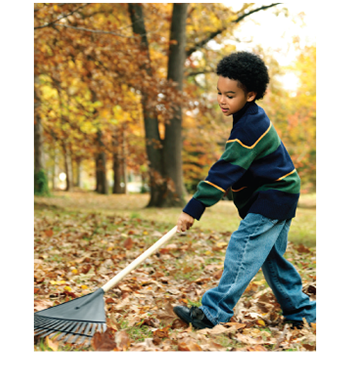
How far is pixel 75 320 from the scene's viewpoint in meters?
2.41

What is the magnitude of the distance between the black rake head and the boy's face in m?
1.46

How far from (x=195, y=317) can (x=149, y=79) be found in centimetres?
544

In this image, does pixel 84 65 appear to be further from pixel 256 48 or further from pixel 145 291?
pixel 256 48

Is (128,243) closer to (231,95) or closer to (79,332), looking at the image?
(79,332)

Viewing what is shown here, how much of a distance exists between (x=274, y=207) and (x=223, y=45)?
10235 millimetres

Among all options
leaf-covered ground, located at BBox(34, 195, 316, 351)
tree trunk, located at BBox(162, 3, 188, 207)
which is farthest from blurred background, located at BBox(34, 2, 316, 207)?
leaf-covered ground, located at BBox(34, 195, 316, 351)

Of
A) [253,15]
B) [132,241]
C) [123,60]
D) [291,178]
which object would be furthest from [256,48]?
[291,178]

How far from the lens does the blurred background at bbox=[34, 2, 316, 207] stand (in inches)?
273

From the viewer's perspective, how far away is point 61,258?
462cm

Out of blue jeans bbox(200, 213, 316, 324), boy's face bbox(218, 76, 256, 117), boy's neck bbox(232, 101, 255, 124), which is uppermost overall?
boy's face bbox(218, 76, 256, 117)

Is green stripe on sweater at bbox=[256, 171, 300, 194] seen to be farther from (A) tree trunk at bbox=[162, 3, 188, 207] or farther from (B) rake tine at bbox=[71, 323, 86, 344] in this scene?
(A) tree trunk at bbox=[162, 3, 188, 207]

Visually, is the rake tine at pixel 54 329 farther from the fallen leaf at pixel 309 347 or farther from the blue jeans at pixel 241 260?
the fallen leaf at pixel 309 347

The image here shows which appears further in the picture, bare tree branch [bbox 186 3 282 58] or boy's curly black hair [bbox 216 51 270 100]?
bare tree branch [bbox 186 3 282 58]

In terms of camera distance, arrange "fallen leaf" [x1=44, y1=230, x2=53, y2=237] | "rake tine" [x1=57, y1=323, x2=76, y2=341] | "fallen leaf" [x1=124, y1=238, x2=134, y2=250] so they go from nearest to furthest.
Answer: "rake tine" [x1=57, y1=323, x2=76, y2=341] → "fallen leaf" [x1=124, y1=238, x2=134, y2=250] → "fallen leaf" [x1=44, y1=230, x2=53, y2=237]
